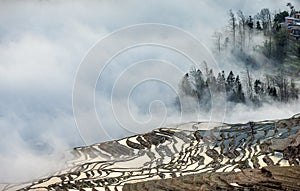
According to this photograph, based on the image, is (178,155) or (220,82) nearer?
(178,155)

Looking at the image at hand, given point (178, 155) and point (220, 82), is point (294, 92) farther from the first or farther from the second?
point (178, 155)

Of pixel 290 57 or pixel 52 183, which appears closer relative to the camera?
pixel 52 183

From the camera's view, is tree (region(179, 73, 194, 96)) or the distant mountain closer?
the distant mountain

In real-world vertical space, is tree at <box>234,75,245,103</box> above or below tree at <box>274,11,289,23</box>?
below

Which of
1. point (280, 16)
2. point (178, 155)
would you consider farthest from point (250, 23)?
point (178, 155)

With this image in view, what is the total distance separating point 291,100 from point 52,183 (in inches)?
Result: 429

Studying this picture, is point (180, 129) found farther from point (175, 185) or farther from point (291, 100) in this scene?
point (291, 100)

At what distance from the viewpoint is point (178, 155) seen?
1198 cm

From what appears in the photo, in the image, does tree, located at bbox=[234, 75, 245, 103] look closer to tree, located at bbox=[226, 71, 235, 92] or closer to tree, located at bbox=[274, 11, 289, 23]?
tree, located at bbox=[226, 71, 235, 92]

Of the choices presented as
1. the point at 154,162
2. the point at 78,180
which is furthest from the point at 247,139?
the point at 78,180

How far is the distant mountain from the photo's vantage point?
9.88 metres

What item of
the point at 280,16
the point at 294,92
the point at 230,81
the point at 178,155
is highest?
the point at 280,16

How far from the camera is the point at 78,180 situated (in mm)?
10531

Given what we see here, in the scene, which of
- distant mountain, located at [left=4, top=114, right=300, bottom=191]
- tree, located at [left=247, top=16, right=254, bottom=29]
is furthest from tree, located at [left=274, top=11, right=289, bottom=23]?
distant mountain, located at [left=4, top=114, right=300, bottom=191]
